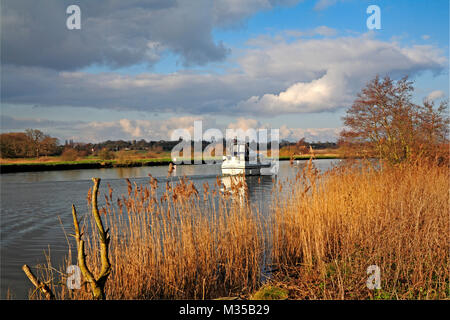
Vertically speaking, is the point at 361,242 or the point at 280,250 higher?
the point at 361,242

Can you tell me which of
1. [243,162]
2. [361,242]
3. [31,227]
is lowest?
[31,227]

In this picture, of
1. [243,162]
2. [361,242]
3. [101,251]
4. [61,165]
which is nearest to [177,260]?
[101,251]

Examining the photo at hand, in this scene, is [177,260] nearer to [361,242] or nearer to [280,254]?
[280,254]

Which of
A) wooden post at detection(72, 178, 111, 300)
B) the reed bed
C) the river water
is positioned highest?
wooden post at detection(72, 178, 111, 300)

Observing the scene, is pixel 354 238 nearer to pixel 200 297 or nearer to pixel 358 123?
pixel 200 297

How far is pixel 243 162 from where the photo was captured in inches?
1474

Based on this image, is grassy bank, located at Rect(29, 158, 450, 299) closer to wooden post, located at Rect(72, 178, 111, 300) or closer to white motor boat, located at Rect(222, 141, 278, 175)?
wooden post, located at Rect(72, 178, 111, 300)

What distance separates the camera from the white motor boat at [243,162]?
3734 cm

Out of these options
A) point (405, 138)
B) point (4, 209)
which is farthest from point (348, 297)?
point (4, 209)

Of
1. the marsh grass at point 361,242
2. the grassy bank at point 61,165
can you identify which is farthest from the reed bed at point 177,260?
the grassy bank at point 61,165

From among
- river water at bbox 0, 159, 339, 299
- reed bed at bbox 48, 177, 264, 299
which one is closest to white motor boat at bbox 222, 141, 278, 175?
river water at bbox 0, 159, 339, 299

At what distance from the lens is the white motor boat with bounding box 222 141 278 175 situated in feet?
123

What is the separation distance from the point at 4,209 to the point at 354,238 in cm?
1784

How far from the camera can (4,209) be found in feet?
58.3
